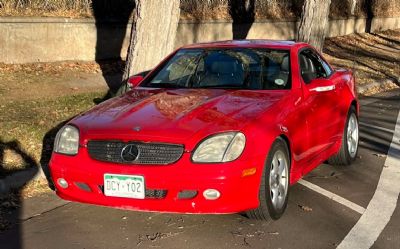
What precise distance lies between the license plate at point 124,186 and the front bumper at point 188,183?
3 centimetres

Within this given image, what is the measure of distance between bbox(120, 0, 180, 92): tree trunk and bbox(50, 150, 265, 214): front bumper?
4.72 meters

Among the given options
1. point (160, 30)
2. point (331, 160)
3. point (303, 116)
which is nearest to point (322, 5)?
point (160, 30)

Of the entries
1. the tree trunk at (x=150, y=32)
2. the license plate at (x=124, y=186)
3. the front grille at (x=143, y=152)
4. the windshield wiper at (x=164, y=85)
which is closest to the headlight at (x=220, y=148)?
the front grille at (x=143, y=152)

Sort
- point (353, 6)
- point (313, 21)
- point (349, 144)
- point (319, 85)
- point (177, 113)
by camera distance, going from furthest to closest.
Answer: point (353, 6) → point (313, 21) → point (349, 144) → point (319, 85) → point (177, 113)

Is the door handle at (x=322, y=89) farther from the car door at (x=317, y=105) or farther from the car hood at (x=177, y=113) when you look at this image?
the car hood at (x=177, y=113)

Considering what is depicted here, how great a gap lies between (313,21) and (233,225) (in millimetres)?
9567

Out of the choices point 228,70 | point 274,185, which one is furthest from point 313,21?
point 274,185

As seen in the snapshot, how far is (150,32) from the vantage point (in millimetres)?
9062

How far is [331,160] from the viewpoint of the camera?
6832 millimetres

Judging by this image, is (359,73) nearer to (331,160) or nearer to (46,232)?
(331,160)

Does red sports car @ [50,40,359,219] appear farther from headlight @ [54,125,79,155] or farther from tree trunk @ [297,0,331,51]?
tree trunk @ [297,0,331,51]

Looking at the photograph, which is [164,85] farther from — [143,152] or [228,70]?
[143,152]

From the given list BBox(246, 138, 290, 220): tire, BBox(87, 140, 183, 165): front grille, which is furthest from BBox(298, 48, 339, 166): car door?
BBox(87, 140, 183, 165): front grille

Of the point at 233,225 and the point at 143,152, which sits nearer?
the point at 143,152
